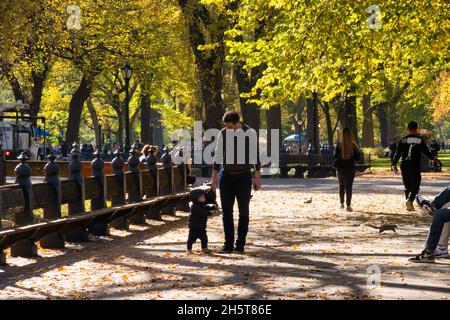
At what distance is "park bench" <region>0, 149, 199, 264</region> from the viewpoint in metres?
13.5

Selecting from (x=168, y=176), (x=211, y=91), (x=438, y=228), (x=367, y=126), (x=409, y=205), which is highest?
(x=211, y=91)

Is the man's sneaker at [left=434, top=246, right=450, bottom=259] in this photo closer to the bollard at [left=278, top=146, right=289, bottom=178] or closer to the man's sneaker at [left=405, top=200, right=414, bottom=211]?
the man's sneaker at [left=405, top=200, right=414, bottom=211]

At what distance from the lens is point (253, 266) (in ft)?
40.8

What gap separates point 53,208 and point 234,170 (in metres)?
2.79

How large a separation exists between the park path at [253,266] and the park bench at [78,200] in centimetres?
30

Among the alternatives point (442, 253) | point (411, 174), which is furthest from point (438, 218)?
point (411, 174)

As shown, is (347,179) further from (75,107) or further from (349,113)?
(75,107)

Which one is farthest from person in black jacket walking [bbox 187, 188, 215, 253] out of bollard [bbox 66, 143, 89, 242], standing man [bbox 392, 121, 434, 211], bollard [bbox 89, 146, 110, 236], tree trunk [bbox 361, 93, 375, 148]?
tree trunk [bbox 361, 93, 375, 148]

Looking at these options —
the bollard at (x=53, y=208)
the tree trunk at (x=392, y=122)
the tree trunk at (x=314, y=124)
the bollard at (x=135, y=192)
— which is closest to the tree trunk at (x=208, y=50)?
the tree trunk at (x=314, y=124)

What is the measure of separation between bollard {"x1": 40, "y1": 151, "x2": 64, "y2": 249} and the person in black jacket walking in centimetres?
198

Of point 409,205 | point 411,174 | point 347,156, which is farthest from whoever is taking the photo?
point 347,156

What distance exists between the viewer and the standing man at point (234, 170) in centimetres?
1371

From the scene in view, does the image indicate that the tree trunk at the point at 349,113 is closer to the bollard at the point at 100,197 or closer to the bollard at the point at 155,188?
the bollard at the point at 155,188
